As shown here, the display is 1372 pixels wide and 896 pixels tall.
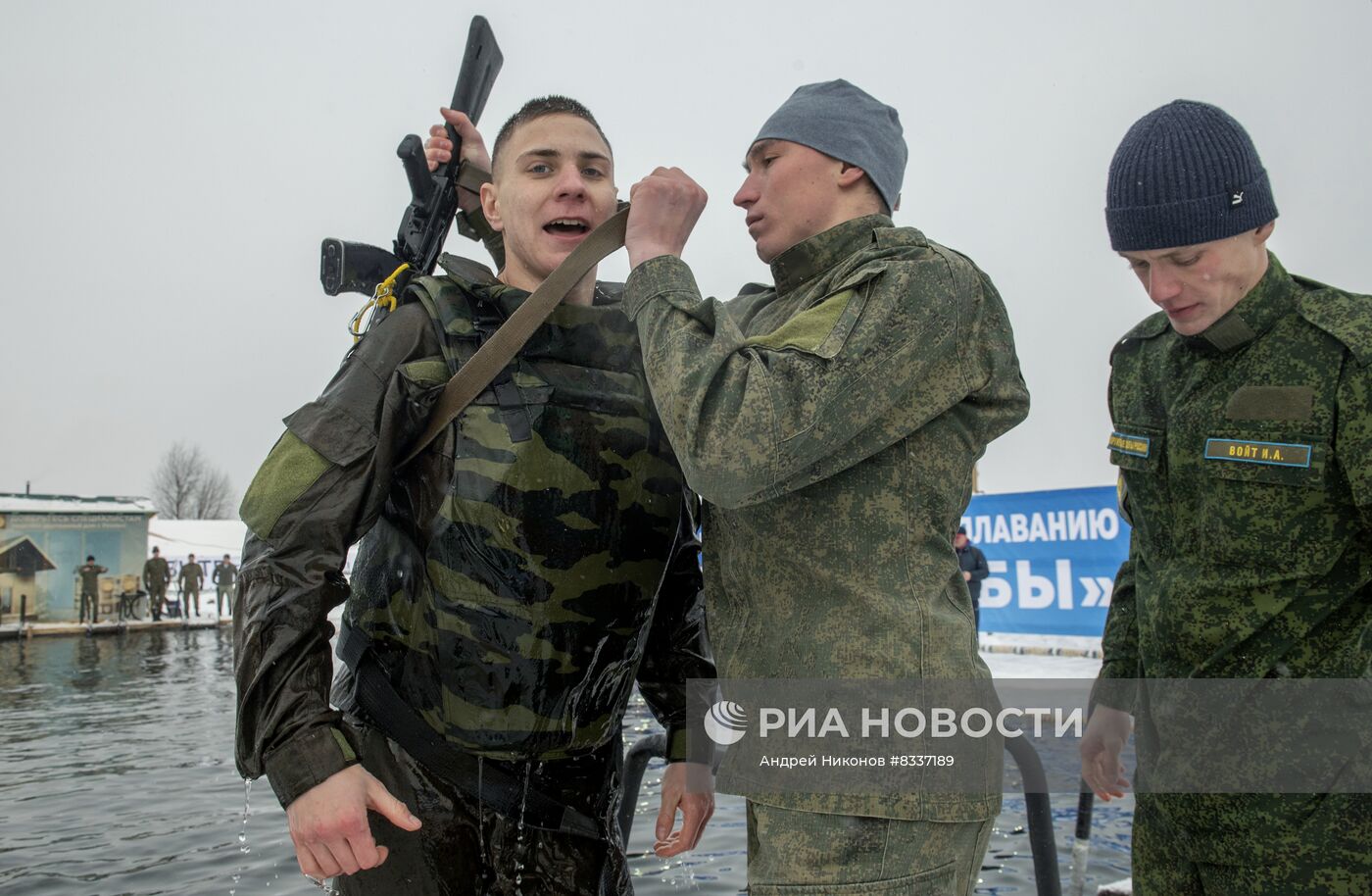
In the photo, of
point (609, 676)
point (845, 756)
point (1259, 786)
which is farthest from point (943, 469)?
point (1259, 786)

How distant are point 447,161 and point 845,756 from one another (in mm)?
2494

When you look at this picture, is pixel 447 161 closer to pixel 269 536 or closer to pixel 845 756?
pixel 269 536

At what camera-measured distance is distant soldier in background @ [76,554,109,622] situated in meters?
26.0

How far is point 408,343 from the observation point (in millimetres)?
2348

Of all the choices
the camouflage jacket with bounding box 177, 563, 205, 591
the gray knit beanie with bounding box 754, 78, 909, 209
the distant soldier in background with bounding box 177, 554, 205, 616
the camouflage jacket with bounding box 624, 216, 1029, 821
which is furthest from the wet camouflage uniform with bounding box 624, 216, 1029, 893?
the camouflage jacket with bounding box 177, 563, 205, 591

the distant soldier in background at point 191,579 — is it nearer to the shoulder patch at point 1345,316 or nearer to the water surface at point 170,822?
the water surface at point 170,822

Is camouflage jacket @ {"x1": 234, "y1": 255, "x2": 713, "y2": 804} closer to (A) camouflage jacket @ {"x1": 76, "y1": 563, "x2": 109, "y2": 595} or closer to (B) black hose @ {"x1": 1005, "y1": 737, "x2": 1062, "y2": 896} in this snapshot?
(B) black hose @ {"x1": 1005, "y1": 737, "x2": 1062, "y2": 896}

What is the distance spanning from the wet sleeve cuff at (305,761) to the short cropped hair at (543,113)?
1571 millimetres

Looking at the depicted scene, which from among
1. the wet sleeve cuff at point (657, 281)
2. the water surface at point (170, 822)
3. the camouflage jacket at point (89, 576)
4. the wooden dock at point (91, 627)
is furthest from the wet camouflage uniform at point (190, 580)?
the wet sleeve cuff at point (657, 281)

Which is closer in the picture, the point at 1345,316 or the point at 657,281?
the point at 657,281

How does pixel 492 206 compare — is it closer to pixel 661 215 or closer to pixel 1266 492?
pixel 661 215

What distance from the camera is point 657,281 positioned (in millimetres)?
1910

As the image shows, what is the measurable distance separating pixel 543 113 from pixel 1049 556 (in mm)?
11822

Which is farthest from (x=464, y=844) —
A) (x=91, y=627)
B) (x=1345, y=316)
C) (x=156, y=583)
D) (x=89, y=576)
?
(x=156, y=583)
